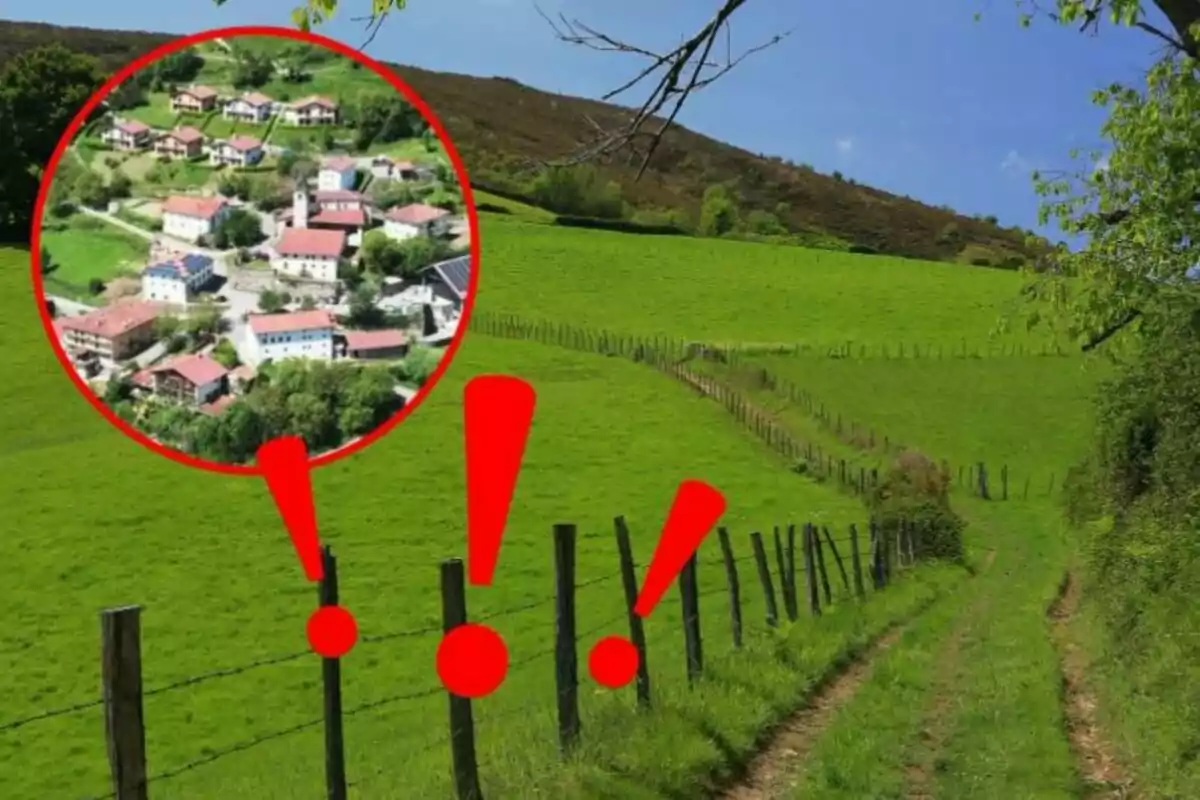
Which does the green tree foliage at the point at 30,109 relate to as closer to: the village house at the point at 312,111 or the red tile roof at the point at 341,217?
the village house at the point at 312,111

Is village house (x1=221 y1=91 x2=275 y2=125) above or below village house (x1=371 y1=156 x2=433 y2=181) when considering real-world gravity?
above

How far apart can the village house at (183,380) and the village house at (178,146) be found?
552 mm

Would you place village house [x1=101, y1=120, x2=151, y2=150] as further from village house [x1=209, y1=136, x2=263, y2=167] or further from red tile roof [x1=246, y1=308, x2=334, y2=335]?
red tile roof [x1=246, y1=308, x2=334, y2=335]

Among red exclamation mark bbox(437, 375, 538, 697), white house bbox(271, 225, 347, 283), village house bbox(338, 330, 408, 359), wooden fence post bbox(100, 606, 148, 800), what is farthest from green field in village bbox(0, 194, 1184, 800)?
white house bbox(271, 225, 347, 283)

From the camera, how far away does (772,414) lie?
45.0 meters

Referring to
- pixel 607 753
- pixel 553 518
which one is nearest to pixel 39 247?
pixel 607 753

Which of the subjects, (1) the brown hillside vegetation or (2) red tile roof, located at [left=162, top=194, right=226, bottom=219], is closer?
(2) red tile roof, located at [left=162, top=194, right=226, bottom=219]

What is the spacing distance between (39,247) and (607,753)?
5.21 m

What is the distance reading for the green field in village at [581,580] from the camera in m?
8.89

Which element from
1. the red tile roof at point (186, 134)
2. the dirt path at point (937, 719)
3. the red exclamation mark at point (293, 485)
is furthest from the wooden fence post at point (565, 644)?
the red tile roof at point (186, 134)

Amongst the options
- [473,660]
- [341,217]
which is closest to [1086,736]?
[473,660]

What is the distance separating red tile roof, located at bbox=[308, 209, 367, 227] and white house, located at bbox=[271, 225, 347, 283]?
0.10ft

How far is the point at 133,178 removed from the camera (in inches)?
127

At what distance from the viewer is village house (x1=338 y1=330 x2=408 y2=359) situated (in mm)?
3322
